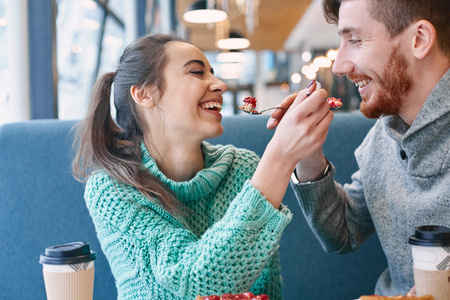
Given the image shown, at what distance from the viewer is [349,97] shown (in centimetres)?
913

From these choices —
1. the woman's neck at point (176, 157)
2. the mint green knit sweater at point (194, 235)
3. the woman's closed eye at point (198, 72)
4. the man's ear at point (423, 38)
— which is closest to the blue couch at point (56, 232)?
the mint green knit sweater at point (194, 235)

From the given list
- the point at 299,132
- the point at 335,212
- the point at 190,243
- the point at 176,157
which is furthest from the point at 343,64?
the point at 190,243

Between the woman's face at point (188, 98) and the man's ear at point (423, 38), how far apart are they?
24.0 inches

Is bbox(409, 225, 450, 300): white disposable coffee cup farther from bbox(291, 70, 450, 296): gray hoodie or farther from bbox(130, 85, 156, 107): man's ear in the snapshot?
bbox(130, 85, 156, 107): man's ear

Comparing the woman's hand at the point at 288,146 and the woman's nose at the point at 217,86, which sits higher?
the woman's nose at the point at 217,86

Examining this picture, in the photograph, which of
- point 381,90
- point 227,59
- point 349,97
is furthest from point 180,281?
point 227,59

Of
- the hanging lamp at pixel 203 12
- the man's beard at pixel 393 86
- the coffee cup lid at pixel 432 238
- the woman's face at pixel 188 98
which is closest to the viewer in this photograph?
the coffee cup lid at pixel 432 238

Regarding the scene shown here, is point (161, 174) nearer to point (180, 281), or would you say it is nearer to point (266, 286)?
point (180, 281)

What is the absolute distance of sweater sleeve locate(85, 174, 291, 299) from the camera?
37.3 inches

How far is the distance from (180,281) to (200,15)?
4.85 metres

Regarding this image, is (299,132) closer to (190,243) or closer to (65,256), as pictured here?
(190,243)

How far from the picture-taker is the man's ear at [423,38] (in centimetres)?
115

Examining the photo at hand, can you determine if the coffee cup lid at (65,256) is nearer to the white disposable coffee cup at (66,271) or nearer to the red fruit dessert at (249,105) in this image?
the white disposable coffee cup at (66,271)

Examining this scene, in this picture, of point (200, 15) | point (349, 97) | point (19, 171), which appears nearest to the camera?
point (19, 171)
